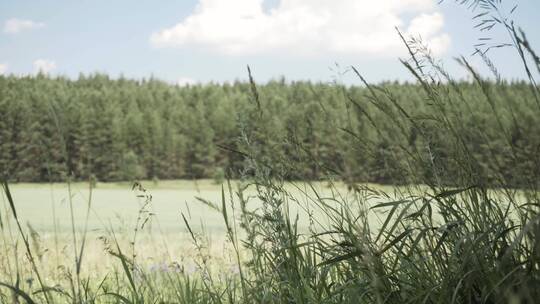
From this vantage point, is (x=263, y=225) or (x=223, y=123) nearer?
(x=263, y=225)

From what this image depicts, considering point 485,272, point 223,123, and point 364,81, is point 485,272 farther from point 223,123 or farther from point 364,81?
point 223,123

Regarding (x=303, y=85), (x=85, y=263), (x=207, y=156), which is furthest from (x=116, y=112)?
(x=85, y=263)

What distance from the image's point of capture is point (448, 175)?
1.78 metres

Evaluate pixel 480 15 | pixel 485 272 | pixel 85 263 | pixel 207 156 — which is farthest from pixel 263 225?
pixel 207 156

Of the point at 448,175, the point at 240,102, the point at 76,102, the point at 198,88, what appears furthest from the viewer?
the point at 198,88

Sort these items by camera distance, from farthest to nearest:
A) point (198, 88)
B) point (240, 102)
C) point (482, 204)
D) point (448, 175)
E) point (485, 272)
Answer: point (198, 88) < point (240, 102) < point (448, 175) < point (482, 204) < point (485, 272)

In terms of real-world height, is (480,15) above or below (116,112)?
below

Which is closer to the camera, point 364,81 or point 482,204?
point 482,204

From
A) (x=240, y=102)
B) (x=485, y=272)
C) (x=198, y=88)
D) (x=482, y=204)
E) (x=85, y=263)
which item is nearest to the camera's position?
(x=485, y=272)

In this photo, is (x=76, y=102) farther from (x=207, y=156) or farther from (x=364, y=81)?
(x=364, y=81)

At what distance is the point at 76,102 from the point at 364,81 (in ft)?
175

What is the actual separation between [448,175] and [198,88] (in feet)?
198

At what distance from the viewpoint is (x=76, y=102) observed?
51.7m

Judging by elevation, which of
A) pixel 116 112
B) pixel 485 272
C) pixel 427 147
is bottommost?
pixel 485 272
